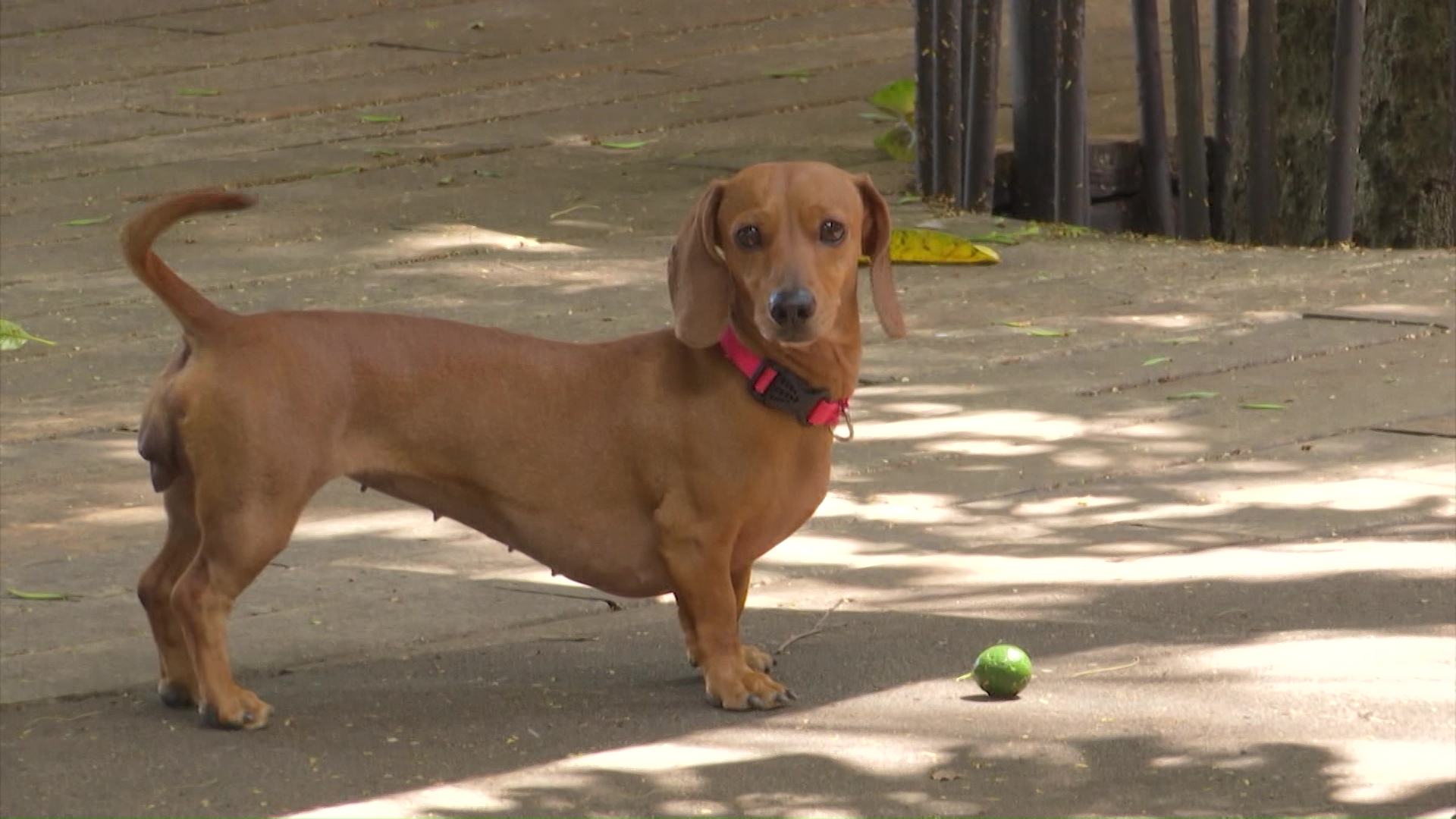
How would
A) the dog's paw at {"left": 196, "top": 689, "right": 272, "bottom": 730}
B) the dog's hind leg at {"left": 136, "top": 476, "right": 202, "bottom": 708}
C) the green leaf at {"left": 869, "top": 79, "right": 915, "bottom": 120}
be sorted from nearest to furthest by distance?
the dog's paw at {"left": 196, "top": 689, "right": 272, "bottom": 730}
the dog's hind leg at {"left": 136, "top": 476, "right": 202, "bottom": 708}
the green leaf at {"left": 869, "top": 79, "right": 915, "bottom": 120}

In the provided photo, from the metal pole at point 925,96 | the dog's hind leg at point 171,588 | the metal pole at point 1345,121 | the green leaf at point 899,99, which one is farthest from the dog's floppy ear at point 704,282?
the green leaf at point 899,99

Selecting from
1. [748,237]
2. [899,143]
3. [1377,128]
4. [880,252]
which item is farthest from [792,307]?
[899,143]

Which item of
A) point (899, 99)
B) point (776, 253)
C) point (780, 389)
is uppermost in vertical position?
point (776, 253)

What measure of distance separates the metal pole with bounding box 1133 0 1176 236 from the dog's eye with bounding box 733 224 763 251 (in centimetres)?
674

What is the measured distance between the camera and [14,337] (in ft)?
29.6

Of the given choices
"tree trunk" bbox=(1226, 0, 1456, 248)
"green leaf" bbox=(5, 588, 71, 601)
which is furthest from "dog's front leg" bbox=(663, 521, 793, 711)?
"tree trunk" bbox=(1226, 0, 1456, 248)

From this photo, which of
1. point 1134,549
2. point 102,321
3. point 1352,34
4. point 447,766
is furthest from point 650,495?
point 1352,34

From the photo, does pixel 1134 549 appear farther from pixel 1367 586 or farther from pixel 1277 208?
pixel 1277 208

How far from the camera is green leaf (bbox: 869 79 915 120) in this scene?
1261cm

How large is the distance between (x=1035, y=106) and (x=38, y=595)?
6.38 meters

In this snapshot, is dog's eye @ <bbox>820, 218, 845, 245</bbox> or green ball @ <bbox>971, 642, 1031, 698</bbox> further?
green ball @ <bbox>971, 642, 1031, 698</bbox>

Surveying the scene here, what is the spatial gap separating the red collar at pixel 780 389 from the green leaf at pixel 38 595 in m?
1.99

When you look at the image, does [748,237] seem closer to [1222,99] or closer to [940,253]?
[940,253]

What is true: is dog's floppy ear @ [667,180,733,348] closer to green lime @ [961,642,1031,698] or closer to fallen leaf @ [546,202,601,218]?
green lime @ [961,642,1031,698]
